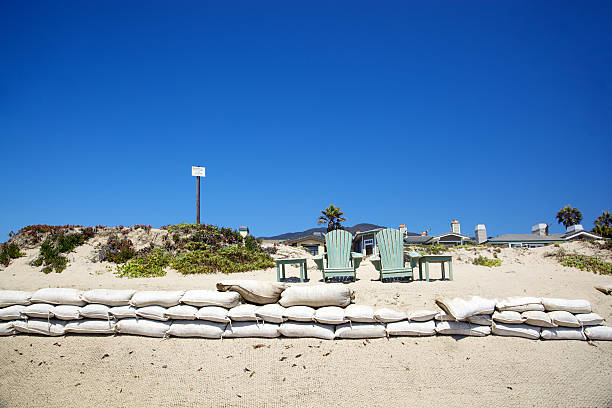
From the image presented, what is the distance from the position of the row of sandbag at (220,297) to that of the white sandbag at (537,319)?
1.86 meters

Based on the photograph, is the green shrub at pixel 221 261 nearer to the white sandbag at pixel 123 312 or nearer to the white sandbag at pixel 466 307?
the white sandbag at pixel 123 312

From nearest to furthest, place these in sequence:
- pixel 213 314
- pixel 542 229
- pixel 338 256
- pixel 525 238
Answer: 1. pixel 213 314
2. pixel 338 256
3. pixel 525 238
4. pixel 542 229

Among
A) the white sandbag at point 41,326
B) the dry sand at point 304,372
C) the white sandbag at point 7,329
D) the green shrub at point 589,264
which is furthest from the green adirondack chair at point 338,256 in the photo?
the green shrub at point 589,264

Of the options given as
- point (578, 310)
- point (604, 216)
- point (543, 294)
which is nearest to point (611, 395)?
point (578, 310)

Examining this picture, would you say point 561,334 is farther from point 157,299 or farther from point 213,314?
point 157,299

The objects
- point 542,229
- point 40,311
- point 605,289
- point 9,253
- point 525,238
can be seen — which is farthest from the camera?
point 542,229

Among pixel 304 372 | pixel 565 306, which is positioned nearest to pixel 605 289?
pixel 565 306

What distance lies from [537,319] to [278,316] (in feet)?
8.92

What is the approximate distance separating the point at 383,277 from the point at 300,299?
9.68 ft

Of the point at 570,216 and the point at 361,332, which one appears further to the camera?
the point at 570,216

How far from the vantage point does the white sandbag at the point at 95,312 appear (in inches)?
160

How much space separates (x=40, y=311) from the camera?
414cm

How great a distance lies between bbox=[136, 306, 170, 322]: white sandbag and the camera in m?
3.99

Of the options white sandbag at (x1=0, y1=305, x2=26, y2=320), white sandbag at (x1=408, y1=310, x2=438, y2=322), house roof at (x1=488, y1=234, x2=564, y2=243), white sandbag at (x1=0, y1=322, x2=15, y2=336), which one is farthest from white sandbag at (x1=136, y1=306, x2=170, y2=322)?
house roof at (x1=488, y1=234, x2=564, y2=243)
